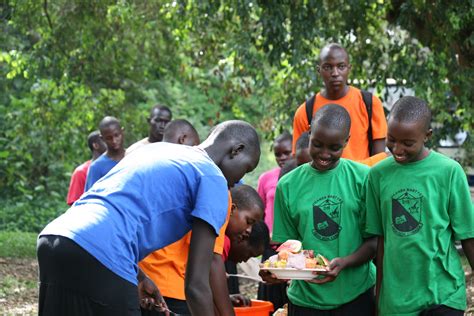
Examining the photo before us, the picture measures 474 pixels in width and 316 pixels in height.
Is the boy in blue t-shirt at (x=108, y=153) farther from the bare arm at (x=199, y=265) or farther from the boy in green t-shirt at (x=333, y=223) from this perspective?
the bare arm at (x=199, y=265)

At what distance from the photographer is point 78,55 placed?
13.9 meters

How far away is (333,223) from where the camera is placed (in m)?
5.57

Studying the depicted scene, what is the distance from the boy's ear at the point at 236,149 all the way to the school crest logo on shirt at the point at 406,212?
1.14 meters

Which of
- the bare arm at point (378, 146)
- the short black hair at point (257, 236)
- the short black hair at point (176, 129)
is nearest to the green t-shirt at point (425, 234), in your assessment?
the short black hair at point (257, 236)

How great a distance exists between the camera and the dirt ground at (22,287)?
32.9ft

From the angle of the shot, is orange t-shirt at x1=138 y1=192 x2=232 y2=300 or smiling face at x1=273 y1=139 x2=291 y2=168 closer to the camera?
orange t-shirt at x1=138 y1=192 x2=232 y2=300

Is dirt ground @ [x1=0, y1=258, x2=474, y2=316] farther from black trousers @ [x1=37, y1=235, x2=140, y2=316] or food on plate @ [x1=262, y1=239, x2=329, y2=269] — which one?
black trousers @ [x1=37, y1=235, x2=140, y2=316]

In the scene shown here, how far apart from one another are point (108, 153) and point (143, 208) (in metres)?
6.61

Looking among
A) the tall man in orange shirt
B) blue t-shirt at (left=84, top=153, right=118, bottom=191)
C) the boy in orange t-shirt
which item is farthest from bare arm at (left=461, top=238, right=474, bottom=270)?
blue t-shirt at (left=84, top=153, right=118, bottom=191)

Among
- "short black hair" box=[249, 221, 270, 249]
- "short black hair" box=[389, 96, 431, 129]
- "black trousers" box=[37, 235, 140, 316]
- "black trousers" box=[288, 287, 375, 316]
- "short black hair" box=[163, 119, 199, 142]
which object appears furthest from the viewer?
"short black hair" box=[163, 119, 199, 142]

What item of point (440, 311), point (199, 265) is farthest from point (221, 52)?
point (199, 265)

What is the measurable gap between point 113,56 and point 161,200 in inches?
415

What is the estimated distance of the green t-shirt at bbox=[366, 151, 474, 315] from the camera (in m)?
5.11

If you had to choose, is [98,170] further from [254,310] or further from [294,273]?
[294,273]
